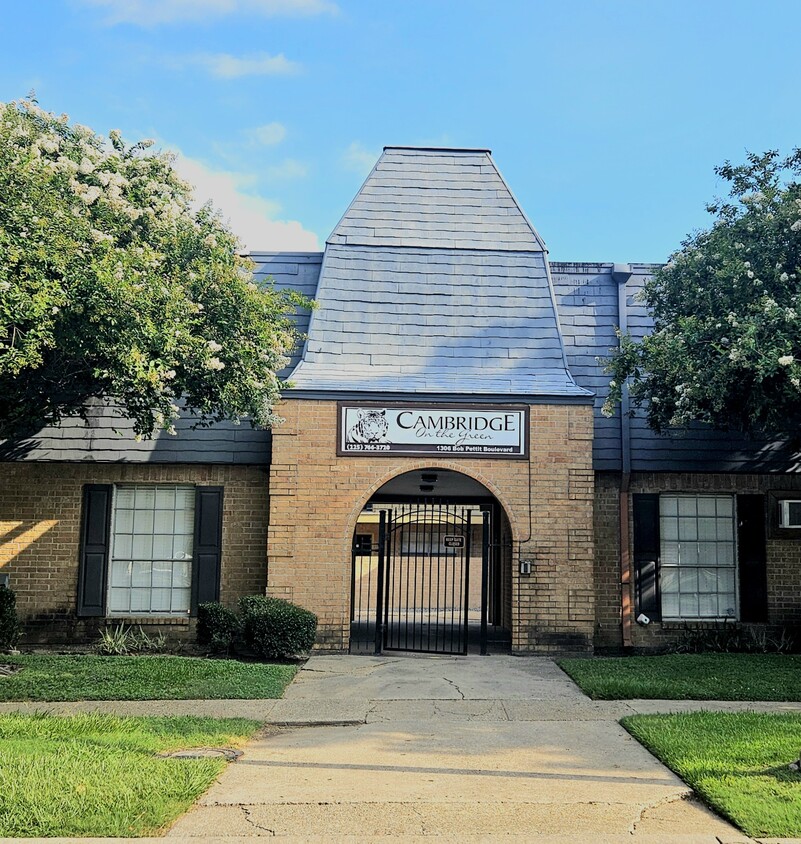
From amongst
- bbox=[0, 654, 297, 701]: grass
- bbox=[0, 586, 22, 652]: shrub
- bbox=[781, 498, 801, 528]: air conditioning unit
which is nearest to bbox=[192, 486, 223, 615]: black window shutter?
bbox=[0, 654, 297, 701]: grass

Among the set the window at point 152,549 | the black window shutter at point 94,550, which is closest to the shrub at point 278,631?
the window at point 152,549

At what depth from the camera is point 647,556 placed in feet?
44.4

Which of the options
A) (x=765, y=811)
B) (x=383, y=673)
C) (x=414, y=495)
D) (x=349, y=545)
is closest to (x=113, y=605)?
(x=349, y=545)

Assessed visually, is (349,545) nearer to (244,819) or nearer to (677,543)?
(677,543)

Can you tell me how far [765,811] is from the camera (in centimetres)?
550

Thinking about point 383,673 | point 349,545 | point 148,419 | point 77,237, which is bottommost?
point 383,673

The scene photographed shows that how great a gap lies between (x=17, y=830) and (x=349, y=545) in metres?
7.75

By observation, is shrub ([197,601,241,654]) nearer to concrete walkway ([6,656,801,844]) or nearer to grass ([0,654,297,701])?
grass ([0,654,297,701])

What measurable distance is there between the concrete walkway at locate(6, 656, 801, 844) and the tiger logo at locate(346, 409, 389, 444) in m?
3.61

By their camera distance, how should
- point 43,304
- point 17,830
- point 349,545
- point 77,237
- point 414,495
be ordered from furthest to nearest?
point 414,495 < point 349,545 < point 77,237 < point 43,304 < point 17,830

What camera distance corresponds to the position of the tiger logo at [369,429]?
12913 millimetres

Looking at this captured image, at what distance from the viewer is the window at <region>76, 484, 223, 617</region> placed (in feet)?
43.9

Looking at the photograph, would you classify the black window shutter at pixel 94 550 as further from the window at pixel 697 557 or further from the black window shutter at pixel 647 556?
the window at pixel 697 557

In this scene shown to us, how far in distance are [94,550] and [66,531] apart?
51cm
